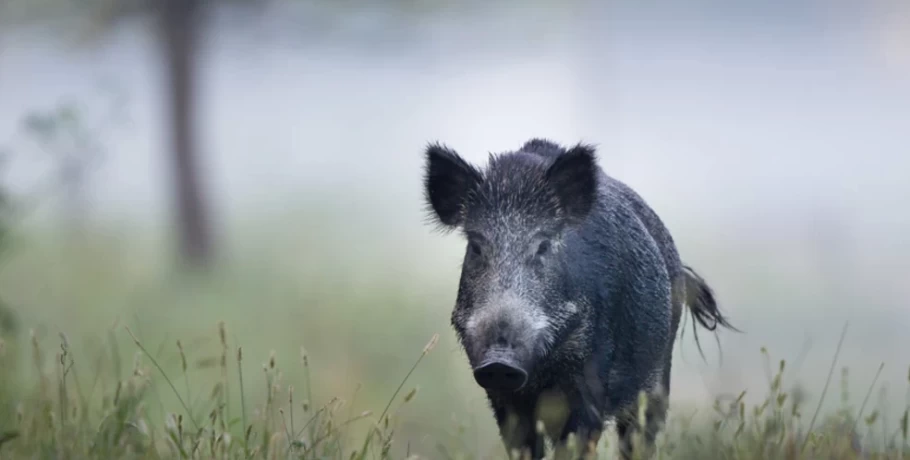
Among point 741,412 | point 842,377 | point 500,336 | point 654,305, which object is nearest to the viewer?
point 741,412

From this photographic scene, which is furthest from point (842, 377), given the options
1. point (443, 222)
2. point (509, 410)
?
point (443, 222)

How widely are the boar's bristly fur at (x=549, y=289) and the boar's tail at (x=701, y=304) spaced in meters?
1.05

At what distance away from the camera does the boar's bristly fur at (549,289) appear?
3.97m

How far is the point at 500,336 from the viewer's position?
3.79 metres

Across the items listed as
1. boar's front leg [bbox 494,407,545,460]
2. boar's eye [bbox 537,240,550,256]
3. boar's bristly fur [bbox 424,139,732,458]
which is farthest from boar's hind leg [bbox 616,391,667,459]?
boar's eye [bbox 537,240,550,256]

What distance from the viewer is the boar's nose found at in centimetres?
367

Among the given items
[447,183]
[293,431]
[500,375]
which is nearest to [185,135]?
[447,183]

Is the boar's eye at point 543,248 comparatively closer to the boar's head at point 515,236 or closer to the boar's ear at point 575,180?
the boar's head at point 515,236

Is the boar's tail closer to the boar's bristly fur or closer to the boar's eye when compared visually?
the boar's bristly fur

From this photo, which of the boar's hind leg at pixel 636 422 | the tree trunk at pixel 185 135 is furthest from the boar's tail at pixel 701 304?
the tree trunk at pixel 185 135

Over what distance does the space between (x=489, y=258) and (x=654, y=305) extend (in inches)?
38.0

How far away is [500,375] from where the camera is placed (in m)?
3.69

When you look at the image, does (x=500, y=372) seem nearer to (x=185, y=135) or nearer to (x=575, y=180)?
(x=575, y=180)

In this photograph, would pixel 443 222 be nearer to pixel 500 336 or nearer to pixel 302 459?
pixel 500 336
